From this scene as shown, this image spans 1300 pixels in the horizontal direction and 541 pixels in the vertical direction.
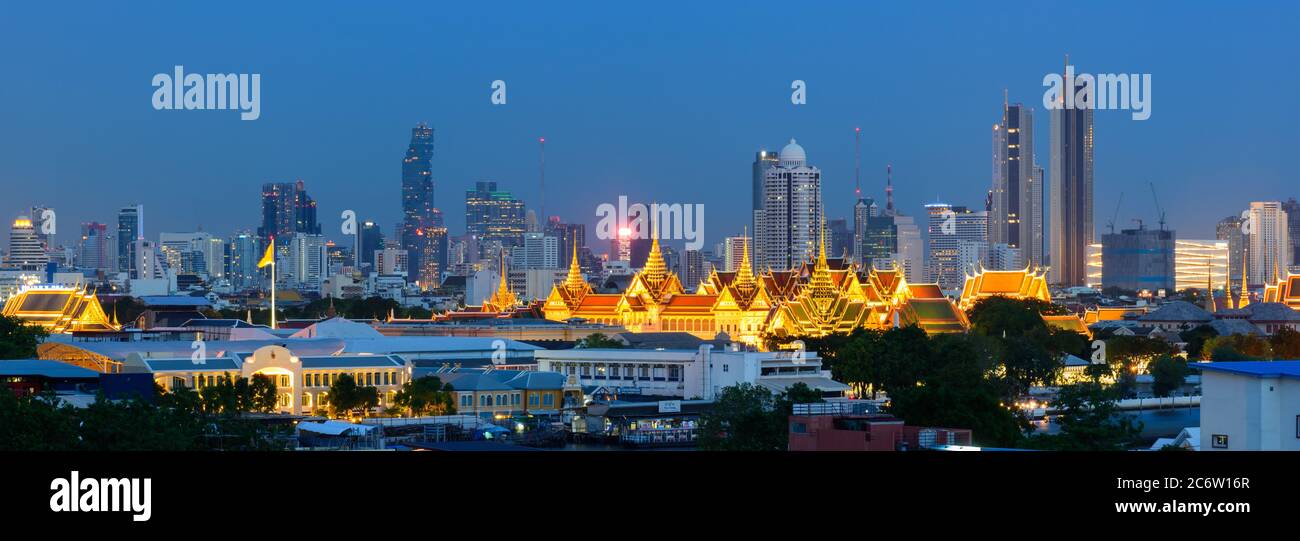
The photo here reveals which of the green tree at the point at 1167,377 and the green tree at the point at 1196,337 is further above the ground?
the green tree at the point at 1196,337

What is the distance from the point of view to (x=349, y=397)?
6116cm

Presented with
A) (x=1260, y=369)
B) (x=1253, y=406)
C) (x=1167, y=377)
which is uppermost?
(x=1260, y=369)

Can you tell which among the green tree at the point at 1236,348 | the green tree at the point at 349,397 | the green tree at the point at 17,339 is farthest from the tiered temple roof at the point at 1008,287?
the green tree at the point at 349,397

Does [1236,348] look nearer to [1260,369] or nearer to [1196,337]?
[1196,337]

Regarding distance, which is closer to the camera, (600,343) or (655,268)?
(600,343)

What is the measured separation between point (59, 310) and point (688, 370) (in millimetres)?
50008

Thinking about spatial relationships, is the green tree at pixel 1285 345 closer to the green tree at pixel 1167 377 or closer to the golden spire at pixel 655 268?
the green tree at pixel 1167 377

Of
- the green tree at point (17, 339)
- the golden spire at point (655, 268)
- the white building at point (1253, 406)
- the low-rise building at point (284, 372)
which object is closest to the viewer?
the white building at point (1253, 406)

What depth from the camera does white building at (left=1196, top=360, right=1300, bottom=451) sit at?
101 ft

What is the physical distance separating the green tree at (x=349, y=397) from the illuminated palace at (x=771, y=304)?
37513 millimetres

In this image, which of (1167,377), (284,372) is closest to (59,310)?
(284,372)

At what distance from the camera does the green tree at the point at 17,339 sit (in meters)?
70.1
